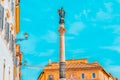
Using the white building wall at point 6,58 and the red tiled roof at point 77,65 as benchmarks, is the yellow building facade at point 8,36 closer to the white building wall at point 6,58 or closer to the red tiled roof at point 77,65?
the white building wall at point 6,58

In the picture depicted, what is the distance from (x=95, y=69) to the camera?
361ft

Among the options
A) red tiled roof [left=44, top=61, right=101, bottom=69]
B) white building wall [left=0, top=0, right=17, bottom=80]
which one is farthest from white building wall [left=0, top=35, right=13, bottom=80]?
red tiled roof [left=44, top=61, right=101, bottom=69]

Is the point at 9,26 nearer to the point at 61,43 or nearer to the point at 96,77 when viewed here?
the point at 61,43

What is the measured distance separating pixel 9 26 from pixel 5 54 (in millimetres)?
4298

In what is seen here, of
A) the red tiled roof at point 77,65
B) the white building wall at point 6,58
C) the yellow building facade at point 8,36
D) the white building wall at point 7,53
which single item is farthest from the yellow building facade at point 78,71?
the white building wall at point 6,58

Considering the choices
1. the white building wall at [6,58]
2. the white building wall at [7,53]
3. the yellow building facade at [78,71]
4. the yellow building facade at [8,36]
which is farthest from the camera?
the yellow building facade at [78,71]

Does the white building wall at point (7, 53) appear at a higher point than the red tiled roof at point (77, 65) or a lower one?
lower

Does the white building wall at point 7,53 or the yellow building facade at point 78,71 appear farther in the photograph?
the yellow building facade at point 78,71

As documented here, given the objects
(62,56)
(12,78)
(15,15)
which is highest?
(15,15)

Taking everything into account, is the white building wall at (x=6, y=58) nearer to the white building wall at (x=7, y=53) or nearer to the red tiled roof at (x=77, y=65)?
the white building wall at (x=7, y=53)

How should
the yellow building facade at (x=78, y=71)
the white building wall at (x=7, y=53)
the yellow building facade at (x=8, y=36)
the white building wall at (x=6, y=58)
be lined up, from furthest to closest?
the yellow building facade at (x=78, y=71) < the yellow building facade at (x=8, y=36) < the white building wall at (x=7, y=53) < the white building wall at (x=6, y=58)

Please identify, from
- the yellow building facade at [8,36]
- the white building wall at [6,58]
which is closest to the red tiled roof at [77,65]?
the yellow building facade at [8,36]

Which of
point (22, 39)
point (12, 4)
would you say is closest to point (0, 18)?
point (12, 4)

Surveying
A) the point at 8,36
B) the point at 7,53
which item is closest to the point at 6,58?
the point at 7,53
